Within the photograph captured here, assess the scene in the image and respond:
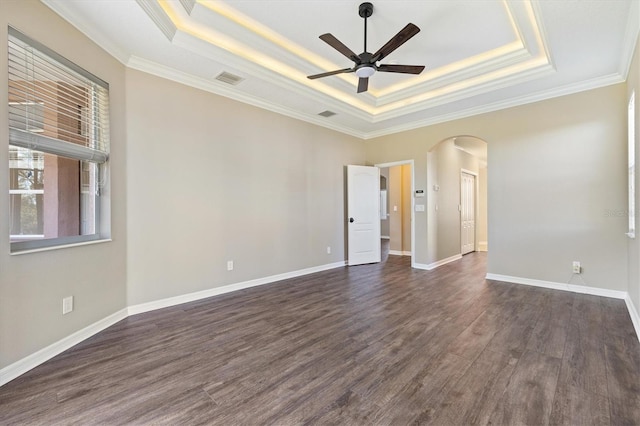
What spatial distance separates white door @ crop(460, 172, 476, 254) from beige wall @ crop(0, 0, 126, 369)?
708 centimetres

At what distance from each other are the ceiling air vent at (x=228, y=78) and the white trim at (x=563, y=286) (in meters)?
4.94

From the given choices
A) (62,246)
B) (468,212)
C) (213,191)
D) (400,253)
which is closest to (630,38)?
(213,191)

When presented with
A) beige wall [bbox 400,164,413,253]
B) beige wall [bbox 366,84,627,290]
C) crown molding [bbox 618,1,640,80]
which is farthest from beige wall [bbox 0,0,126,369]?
beige wall [bbox 400,164,413,253]

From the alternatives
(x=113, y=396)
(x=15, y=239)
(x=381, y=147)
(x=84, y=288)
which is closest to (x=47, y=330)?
(x=84, y=288)

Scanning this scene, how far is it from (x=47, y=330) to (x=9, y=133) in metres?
1.54

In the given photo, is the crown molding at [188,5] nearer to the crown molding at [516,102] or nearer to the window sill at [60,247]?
the window sill at [60,247]

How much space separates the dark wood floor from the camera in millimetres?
1672

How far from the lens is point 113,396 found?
72.1 inches

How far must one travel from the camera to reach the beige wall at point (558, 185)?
3.78 metres

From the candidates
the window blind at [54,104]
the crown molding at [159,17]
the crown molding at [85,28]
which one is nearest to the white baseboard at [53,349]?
the window blind at [54,104]

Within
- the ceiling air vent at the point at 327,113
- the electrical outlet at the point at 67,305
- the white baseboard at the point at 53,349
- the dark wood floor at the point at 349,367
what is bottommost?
the dark wood floor at the point at 349,367

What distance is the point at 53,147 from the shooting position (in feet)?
7.88

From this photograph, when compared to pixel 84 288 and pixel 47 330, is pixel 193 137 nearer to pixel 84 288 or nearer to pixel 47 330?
pixel 84 288

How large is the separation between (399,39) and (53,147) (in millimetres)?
3154
